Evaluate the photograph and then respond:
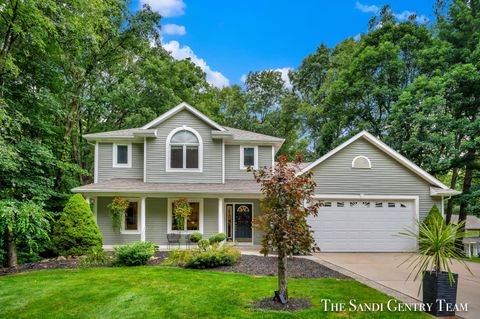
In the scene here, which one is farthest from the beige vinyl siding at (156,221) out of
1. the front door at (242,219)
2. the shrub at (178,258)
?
the shrub at (178,258)

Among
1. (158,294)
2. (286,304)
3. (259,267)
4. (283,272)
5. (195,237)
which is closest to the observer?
(286,304)

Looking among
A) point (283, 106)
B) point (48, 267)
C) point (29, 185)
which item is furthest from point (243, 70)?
point (48, 267)

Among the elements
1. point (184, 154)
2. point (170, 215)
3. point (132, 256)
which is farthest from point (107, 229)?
point (132, 256)

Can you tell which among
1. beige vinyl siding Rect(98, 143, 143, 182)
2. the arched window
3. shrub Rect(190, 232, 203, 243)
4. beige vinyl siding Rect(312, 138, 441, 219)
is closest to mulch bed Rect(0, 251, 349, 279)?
shrub Rect(190, 232, 203, 243)

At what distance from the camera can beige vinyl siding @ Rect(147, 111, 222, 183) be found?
16.5 meters

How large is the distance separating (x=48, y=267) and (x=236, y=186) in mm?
8372

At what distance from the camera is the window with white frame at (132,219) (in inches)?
621

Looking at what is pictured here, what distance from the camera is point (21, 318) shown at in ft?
20.4

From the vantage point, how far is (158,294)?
23.6 feet

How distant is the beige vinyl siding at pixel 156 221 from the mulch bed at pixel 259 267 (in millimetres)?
3184

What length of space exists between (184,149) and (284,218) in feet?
36.2

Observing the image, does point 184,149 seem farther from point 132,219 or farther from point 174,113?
point 132,219

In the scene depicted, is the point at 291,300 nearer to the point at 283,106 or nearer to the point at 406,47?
the point at 406,47

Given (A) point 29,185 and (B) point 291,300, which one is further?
(A) point 29,185
